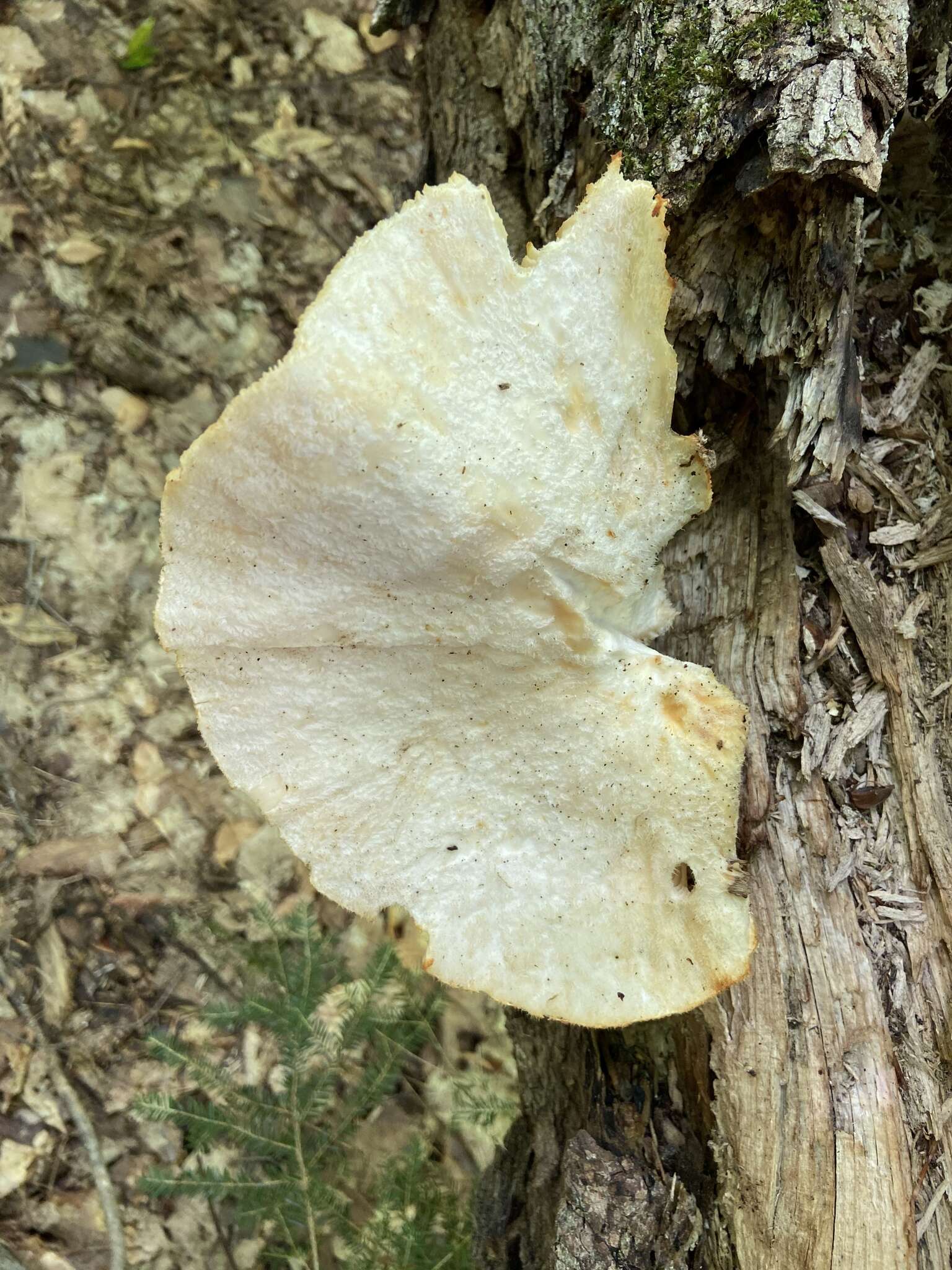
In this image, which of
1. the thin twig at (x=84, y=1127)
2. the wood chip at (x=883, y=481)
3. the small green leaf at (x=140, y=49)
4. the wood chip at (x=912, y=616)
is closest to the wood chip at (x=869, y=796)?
the wood chip at (x=912, y=616)

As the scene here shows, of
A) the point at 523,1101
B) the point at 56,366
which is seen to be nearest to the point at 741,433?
the point at 523,1101

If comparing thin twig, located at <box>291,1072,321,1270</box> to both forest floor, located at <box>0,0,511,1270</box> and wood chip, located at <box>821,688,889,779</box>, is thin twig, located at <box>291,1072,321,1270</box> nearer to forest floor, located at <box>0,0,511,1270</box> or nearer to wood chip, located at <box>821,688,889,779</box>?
forest floor, located at <box>0,0,511,1270</box>

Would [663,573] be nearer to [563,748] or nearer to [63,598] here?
[563,748]

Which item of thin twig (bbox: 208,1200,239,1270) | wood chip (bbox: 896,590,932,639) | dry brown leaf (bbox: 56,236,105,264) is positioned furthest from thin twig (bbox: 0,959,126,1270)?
wood chip (bbox: 896,590,932,639)

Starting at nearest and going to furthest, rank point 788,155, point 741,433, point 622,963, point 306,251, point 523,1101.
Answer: point 788,155 → point 622,963 → point 741,433 → point 523,1101 → point 306,251

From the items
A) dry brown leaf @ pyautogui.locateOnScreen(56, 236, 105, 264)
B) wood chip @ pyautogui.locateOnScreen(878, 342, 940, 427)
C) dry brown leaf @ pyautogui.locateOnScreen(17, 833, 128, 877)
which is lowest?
dry brown leaf @ pyautogui.locateOnScreen(17, 833, 128, 877)

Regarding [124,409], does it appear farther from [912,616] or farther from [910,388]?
[912,616]

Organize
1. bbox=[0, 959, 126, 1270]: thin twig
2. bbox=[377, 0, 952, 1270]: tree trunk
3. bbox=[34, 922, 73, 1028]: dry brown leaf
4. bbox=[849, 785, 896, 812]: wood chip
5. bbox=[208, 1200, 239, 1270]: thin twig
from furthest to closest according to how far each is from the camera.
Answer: bbox=[34, 922, 73, 1028]: dry brown leaf
bbox=[208, 1200, 239, 1270]: thin twig
bbox=[0, 959, 126, 1270]: thin twig
bbox=[849, 785, 896, 812]: wood chip
bbox=[377, 0, 952, 1270]: tree trunk
